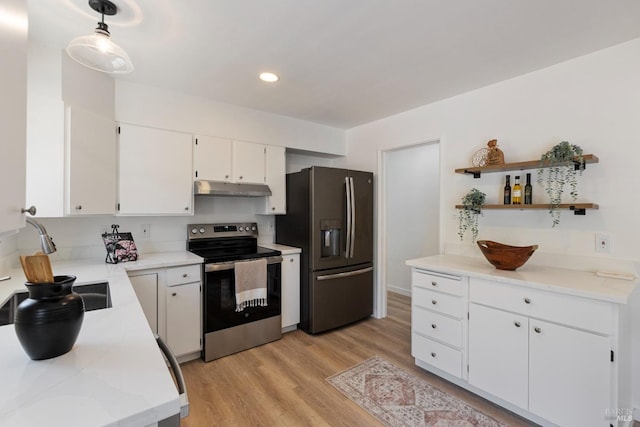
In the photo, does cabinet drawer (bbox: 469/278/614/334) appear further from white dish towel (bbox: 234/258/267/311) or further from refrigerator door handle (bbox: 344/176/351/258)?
white dish towel (bbox: 234/258/267/311)

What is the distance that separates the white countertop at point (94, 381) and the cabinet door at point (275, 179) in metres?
2.11

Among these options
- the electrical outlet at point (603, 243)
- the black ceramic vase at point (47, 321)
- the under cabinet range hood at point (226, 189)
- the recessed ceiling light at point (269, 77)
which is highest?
the recessed ceiling light at point (269, 77)

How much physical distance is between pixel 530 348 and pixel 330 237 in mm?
1923

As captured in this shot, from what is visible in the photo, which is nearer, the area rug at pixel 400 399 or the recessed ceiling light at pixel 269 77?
the area rug at pixel 400 399

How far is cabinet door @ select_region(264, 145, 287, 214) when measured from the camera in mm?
3208

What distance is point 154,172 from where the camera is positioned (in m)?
2.55

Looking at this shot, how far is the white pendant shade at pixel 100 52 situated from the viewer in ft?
4.47

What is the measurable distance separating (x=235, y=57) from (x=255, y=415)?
241 centimetres

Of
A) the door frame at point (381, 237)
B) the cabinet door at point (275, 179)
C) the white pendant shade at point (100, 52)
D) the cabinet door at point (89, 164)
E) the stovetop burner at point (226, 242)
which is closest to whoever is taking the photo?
the white pendant shade at point (100, 52)

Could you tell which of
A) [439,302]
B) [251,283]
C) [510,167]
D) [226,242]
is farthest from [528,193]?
[226,242]

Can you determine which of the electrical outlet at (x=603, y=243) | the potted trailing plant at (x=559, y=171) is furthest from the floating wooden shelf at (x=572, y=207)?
the electrical outlet at (x=603, y=243)

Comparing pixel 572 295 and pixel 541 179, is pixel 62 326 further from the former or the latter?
pixel 541 179

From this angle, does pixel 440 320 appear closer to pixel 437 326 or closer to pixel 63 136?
pixel 437 326

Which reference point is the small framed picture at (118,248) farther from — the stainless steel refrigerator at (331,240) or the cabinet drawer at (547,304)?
the cabinet drawer at (547,304)
